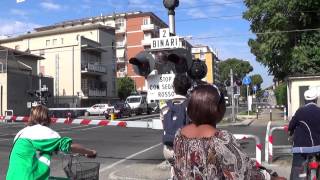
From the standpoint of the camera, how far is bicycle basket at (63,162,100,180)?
461cm

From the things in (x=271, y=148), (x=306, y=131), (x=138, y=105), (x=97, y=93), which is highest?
(x=97, y=93)

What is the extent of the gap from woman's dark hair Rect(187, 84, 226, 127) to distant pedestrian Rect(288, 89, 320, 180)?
4.30 meters

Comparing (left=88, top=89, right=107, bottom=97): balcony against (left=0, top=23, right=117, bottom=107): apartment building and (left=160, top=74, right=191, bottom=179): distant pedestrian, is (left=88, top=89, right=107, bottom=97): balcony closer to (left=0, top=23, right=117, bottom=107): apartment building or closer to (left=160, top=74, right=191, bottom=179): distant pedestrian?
(left=0, top=23, right=117, bottom=107): apartment building

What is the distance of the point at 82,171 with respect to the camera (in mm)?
4617

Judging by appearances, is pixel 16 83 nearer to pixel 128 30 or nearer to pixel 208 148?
pixel 128 30

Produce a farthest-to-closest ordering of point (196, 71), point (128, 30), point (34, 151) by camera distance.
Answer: point (128, 30), point (196, 71), point (34, 151)

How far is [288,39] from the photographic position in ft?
118

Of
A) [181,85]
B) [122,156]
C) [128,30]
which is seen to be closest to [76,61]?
[128,30]

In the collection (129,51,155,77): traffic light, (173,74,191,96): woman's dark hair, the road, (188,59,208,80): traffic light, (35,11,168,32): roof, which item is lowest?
the road

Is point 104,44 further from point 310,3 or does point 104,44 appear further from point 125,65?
point 310,3

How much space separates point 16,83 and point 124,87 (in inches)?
1415

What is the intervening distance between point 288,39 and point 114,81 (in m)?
52.6

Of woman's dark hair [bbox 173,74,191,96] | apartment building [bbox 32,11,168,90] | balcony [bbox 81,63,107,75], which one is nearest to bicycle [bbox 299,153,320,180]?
woman's dark hair [bbox 173,74,191,96]

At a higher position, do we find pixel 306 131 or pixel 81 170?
pixel 306 131
